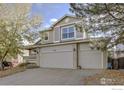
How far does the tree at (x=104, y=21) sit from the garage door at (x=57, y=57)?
1614mm

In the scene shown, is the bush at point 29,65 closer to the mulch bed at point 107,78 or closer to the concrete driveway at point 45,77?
the concrete driveway at point 45,77

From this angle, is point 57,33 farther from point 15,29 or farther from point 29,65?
point 29,65

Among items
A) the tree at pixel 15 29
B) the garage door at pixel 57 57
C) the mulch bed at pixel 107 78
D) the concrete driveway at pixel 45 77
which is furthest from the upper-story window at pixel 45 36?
the mulch bed at pixel 107 78

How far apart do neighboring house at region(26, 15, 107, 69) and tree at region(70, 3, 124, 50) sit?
357 millimetres

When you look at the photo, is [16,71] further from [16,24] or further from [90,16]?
[90,16]

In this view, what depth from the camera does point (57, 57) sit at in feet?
27.8

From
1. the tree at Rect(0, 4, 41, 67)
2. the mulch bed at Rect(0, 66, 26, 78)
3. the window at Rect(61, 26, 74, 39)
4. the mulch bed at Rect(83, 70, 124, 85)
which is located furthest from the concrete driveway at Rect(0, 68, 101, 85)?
the window at Rect(61, 26, 74, 39)

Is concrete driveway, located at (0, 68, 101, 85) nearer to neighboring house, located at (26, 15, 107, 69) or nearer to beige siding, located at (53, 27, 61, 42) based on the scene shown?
neighboring house, located at (26, 15, 107, 69)

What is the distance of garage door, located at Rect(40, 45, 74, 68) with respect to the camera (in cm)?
835

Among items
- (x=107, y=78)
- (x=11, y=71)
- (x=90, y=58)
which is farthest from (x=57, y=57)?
(x=107, y=78)

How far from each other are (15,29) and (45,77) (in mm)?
2352

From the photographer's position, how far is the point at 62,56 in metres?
8.85

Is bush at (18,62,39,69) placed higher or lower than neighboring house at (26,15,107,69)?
lower

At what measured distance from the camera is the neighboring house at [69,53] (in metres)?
8.11
